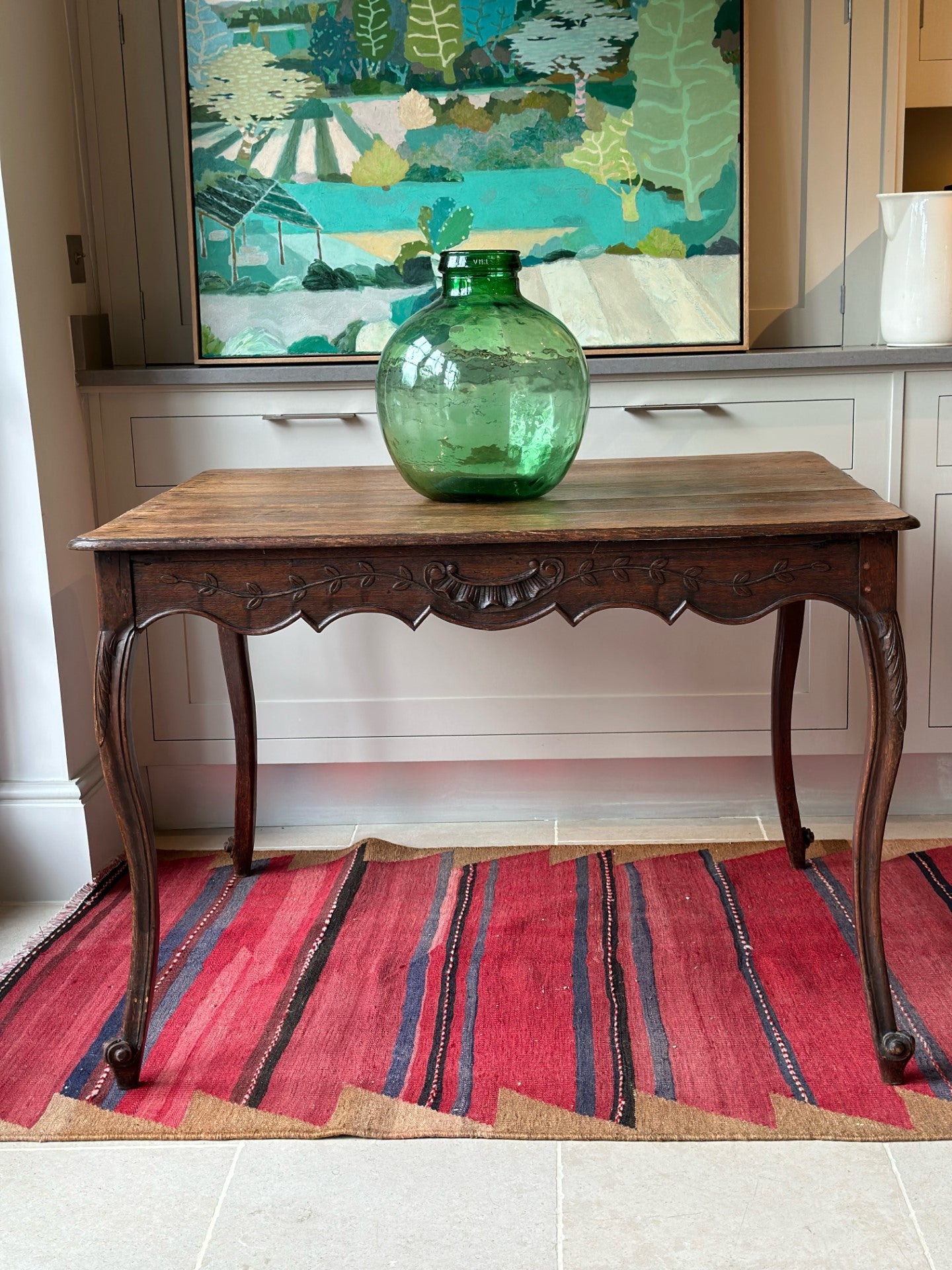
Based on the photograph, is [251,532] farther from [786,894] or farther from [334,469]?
[786,894]

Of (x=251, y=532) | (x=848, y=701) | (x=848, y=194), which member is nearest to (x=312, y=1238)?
(x=251, y=532)

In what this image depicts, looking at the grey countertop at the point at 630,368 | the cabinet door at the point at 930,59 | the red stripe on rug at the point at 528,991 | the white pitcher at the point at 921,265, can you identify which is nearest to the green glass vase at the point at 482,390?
→ the grey countertop at the point at 630,368

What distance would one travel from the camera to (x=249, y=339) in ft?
8.04

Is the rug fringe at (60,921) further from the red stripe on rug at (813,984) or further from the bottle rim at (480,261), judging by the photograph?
the bottle rim at (480,261)

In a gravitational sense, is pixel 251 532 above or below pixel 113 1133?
above

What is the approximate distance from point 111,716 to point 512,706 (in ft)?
3.46

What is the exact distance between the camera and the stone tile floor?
1.34m

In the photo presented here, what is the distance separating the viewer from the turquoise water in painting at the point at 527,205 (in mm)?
2404

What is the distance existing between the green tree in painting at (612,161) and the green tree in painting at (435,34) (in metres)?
0.29

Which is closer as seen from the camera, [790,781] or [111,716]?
[111,716]

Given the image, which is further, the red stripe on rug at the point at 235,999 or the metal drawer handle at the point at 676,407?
the metal drawer handle at the point at 676,407

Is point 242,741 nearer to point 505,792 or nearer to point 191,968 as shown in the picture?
point 191,968

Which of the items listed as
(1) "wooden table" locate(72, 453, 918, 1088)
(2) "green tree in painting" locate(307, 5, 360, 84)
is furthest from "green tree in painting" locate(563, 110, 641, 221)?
(1) "wooden table" locate(72, 453, 918, 1088)

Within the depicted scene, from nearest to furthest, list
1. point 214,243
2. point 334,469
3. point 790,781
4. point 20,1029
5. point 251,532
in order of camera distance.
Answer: point 251,532 → point 20,1029 → point 334,469 → point 790,781 → point 214,243
